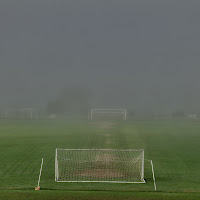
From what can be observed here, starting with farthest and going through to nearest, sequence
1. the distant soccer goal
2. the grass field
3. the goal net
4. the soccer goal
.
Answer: the distant soccer goal, the soccer goal, the goal net, the grass field

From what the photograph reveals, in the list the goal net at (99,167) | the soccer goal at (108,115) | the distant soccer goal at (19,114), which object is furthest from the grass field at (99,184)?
the distant soccer goal at (19,114)

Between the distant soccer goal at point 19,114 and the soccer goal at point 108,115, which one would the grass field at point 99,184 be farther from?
the distant soccer goal at point 19,114

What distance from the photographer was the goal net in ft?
67.7

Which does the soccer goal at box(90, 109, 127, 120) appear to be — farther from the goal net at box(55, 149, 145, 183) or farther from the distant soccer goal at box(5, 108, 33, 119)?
the goal net at box(55, 149, 145, 183)

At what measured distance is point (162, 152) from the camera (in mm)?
31000

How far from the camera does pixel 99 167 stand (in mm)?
23672

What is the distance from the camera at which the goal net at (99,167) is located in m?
20.6

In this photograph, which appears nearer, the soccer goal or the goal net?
the goal net

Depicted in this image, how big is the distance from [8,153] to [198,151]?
64.0 feet

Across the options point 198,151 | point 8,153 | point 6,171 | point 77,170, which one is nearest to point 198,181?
point 77,170

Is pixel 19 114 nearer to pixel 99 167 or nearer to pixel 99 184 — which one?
pixel 99 167

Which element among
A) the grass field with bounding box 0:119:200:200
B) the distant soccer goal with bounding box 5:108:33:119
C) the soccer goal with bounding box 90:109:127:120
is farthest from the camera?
the distant soccer goal with bounding box 5:108:33:119

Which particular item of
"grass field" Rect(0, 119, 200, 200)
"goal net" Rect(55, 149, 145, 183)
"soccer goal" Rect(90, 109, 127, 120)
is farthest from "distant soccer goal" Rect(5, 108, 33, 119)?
"goal net" Rect(55, 149, 145, 183)

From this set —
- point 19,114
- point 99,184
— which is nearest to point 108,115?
point 19,114
